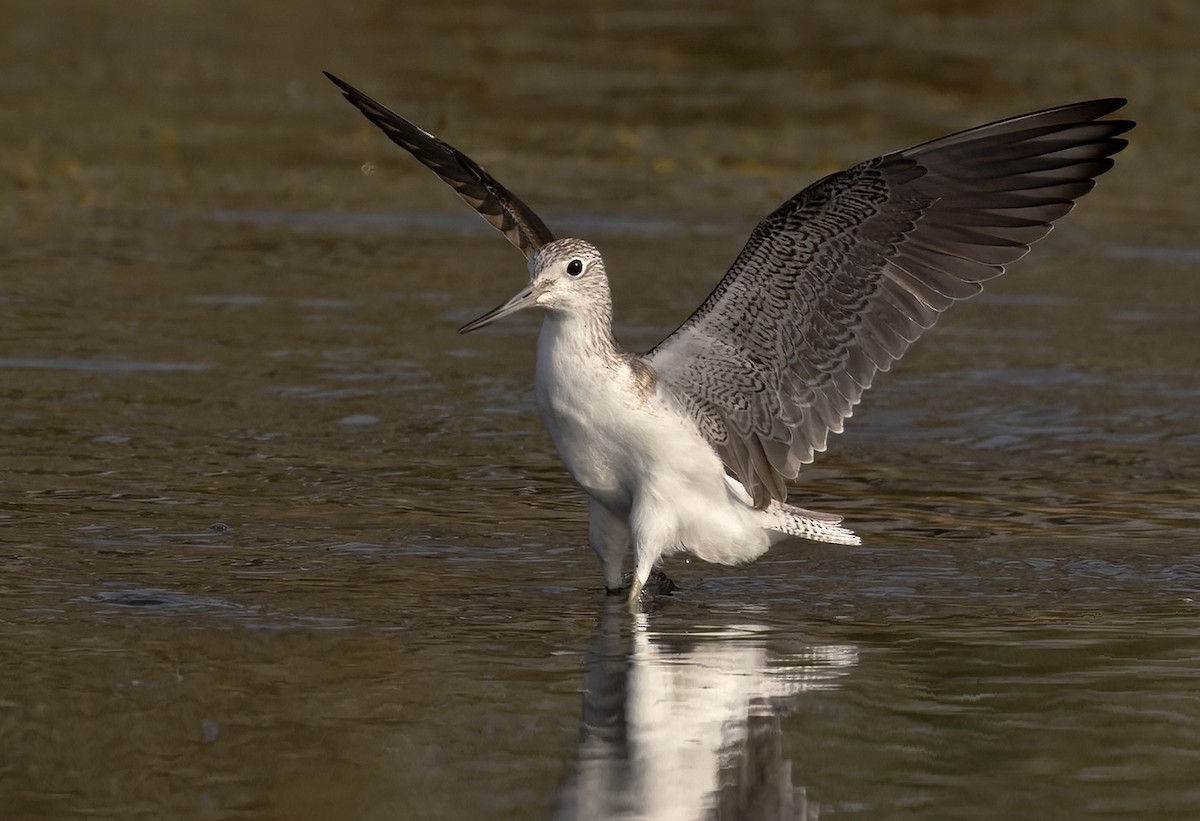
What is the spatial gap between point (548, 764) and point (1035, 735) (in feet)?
5.10

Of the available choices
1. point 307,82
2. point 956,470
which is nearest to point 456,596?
point 956,470

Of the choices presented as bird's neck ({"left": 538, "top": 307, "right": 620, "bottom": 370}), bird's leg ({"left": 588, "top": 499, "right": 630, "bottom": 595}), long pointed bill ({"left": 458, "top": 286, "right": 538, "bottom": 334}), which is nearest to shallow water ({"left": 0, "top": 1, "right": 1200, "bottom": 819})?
bird's leg ({"left": 588, "top": 499, "right": 630, "bottom": 595})

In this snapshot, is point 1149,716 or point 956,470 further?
point 956,470

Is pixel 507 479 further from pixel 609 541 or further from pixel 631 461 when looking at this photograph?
pixel 631 461

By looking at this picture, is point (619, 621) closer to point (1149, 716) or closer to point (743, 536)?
point (743, 536)

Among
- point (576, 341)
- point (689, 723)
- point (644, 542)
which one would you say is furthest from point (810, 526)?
point (689, 723)

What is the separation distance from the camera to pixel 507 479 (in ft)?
34.0

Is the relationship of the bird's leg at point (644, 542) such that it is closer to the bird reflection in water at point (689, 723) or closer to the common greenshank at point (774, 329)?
the common greenshank at point (774, 329)

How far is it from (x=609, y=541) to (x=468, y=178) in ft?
6.19

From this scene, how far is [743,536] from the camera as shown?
29.1ft

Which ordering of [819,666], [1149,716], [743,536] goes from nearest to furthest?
[1149,716]
[819,666]
[743,536]

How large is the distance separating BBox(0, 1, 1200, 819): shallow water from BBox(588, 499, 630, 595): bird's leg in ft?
0.52

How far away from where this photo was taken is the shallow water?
6.54m

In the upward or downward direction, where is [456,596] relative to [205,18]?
downward
